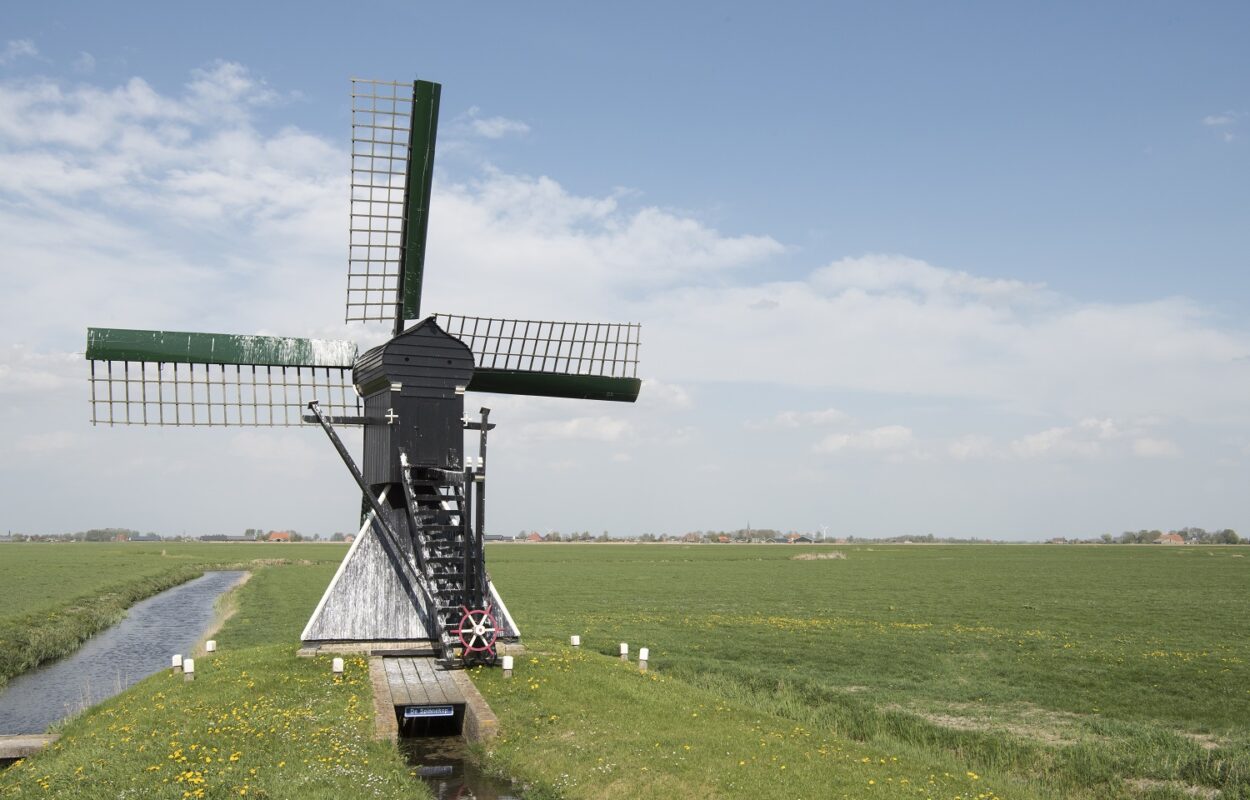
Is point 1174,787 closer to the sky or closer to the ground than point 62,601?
closer to the sky

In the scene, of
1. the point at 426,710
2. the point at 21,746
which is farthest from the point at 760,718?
the point at 21,746

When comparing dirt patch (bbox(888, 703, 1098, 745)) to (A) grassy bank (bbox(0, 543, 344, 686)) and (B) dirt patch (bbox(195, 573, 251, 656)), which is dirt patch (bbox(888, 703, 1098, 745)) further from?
(A) grassy bank (bbox(0, 543, 344, 686))

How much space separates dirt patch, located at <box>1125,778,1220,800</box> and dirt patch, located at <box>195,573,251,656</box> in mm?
26416

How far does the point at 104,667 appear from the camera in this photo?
104 feet

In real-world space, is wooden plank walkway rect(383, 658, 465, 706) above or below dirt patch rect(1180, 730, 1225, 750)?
above

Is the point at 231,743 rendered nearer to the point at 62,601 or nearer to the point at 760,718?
the point at 760,718

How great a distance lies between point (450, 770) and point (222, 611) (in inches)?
1426

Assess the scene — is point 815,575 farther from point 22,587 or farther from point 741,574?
point 22,587

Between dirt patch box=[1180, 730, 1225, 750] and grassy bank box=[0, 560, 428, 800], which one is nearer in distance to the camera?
grassy bank box=[0, 560, 428, 800]

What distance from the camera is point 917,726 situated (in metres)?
21.2

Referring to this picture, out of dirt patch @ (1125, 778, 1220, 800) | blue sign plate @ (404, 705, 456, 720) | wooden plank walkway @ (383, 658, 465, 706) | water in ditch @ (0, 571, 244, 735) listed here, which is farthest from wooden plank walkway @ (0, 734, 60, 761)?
dirt patch @ (1125, 778, 1220, 800)

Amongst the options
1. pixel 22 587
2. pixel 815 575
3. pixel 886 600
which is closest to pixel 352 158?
pixel 886 600

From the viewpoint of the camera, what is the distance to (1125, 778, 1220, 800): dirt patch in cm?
1675

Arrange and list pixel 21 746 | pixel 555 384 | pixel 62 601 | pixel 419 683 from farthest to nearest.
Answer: pixel 62 601
pixel 555 384
pixel 419 683
pixel 21 746
